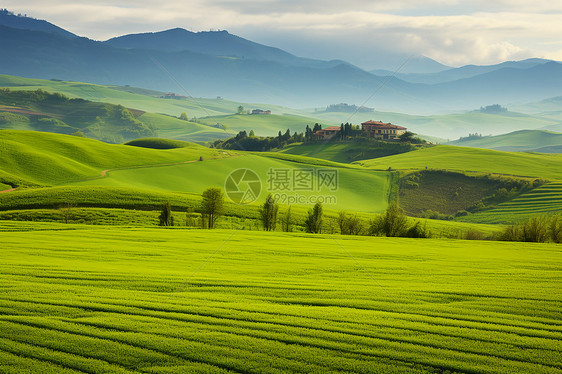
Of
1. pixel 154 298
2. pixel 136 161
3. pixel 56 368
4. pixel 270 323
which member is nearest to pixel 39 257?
pixel 154 298

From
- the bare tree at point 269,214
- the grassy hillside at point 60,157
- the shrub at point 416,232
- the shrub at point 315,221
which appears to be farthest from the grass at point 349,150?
the shrub at point 416,232

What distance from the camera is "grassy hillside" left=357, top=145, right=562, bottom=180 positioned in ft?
397

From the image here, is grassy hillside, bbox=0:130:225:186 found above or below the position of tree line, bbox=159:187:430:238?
above

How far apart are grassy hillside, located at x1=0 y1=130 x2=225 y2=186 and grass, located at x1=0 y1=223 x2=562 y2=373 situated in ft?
231

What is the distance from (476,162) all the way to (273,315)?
469 ft

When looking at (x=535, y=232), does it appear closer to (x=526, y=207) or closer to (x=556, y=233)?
(x=556, y=233)

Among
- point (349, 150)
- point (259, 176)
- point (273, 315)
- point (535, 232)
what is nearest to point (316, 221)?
point (535, 232)

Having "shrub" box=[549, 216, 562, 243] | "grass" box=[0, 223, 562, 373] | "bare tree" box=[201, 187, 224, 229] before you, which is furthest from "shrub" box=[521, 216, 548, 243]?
"bare tree" box=[201, 187, 224, 229]

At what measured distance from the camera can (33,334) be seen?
11.9m

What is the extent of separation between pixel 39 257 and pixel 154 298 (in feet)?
44.2

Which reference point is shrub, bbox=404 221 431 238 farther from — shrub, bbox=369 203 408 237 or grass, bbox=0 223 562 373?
grass, bbox=0 223 562 373

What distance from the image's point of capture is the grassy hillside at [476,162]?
397 feet

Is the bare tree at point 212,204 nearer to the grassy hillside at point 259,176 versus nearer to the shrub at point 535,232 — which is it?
the grassy hillside at point 259,176

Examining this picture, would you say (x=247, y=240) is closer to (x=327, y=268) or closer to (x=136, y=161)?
(x=327, y=268)
